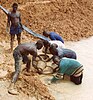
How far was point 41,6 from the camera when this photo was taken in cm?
1416

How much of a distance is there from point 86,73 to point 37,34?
2800mm

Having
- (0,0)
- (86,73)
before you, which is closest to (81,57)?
(86,73)

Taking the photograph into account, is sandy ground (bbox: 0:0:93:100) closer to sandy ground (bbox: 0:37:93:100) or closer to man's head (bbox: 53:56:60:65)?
sandy ground (bbox: 0:37:93:100)

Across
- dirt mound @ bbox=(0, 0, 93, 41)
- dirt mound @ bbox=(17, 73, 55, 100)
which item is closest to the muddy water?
dirt mound @ bbox=(17, 73, 55, 100)

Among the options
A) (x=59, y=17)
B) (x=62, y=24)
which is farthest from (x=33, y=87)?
(x=59, y=17)

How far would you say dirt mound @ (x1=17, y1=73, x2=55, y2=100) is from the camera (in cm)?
919

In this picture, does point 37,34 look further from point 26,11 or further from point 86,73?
point 86,73

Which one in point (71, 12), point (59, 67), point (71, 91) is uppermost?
point (71, 12)

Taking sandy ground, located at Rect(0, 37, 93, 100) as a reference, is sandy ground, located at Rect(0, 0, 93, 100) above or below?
above

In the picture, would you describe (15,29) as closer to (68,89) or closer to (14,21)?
(14,21)

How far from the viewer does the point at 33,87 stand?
31.0 ft

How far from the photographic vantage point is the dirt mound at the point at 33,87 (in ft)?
30.1

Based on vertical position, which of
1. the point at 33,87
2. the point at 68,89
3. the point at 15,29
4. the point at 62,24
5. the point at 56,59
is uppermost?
the point at 15,29

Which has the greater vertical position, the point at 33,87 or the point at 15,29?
the point at 15,29
